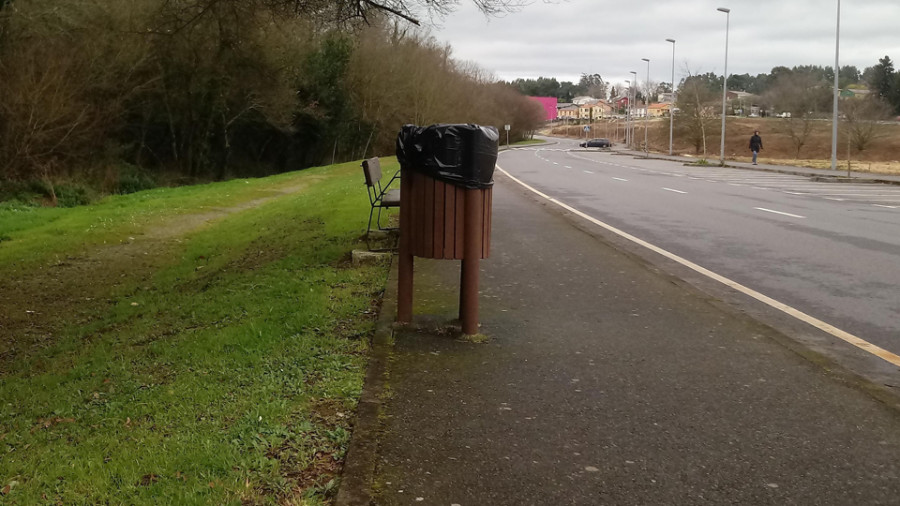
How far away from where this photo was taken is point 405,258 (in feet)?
19.7

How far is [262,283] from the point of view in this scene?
8.75m

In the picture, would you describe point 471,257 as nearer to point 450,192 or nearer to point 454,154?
point 450,192

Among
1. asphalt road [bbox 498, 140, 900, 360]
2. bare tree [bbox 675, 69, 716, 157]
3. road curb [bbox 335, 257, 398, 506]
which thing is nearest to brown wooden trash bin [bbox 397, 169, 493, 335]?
road curb [bbox 335, 257, 398, 506]

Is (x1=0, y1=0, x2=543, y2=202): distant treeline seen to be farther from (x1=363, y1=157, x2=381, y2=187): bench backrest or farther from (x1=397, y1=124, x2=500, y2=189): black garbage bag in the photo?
(x1=397, y1=124, x2=500, y2=189): black garbage bag

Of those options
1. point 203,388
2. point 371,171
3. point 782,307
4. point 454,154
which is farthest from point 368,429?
point 371,171

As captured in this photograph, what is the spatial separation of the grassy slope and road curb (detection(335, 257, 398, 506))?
0.08 meters

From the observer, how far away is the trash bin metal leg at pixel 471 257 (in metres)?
5.68

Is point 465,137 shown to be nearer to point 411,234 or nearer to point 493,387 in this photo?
point 411,234

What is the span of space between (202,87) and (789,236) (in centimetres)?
2974

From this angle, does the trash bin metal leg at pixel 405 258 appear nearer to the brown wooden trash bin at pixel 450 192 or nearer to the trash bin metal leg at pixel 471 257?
the brown wooden trash bin at pixel 450 192

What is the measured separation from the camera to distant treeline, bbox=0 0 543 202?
2034 cm

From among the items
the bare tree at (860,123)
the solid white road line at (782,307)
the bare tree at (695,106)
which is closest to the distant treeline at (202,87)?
the solid white road line at (782,307)

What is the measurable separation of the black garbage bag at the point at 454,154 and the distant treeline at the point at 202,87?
7765mm

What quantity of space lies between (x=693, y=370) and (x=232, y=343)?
3354 millimetres
